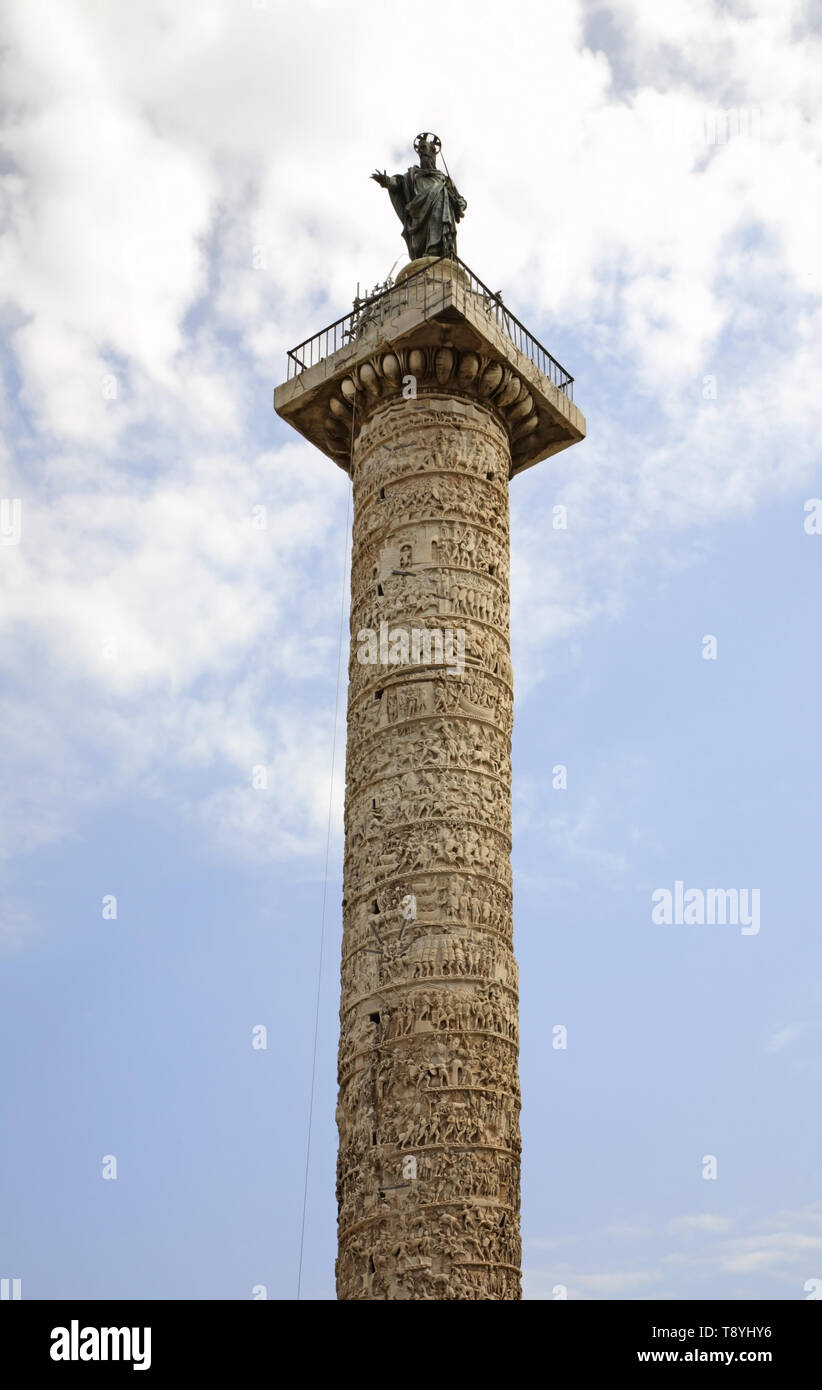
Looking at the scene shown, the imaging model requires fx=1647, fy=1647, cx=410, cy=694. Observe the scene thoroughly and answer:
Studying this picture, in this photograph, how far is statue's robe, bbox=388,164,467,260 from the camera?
1385 centimetres

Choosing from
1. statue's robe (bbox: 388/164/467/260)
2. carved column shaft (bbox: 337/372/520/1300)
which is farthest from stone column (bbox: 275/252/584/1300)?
statue's robe (bbox: 388/164/467/260)

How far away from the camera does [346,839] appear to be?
11742 mm

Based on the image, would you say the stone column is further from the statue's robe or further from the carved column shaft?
the statue's robe

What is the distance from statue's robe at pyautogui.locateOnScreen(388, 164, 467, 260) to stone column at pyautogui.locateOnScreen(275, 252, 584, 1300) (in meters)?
0.54

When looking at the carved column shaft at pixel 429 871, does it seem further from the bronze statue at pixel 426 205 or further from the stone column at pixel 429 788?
the bronze statue at pixel 426 205

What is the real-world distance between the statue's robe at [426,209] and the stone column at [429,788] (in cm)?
54

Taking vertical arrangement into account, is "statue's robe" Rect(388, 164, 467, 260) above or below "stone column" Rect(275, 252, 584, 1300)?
above

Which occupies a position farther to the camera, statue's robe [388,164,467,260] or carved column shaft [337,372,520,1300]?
statue's robe [388,164,467,260]

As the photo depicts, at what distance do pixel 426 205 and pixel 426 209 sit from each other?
0.14ft

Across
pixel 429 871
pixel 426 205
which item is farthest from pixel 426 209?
pixel 429 871

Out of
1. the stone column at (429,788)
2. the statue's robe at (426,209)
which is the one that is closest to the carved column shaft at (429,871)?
the stone column at (429,788)
